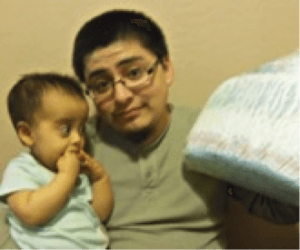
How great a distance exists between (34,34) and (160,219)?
0.66m

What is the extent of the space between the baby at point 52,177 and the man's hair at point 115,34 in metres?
0.08

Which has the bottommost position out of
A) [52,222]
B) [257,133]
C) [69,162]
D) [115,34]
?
[52,222]

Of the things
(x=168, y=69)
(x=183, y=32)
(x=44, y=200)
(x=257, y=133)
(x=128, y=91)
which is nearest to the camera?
(x=257, y=133)

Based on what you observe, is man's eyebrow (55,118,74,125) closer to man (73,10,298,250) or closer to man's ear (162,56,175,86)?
man (73,10,298,250)

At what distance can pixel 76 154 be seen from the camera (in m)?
0.80

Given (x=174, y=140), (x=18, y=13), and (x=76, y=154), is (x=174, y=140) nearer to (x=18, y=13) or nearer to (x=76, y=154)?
(x=76, y=154)

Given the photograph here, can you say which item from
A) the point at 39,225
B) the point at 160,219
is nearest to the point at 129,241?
the point at 160,219

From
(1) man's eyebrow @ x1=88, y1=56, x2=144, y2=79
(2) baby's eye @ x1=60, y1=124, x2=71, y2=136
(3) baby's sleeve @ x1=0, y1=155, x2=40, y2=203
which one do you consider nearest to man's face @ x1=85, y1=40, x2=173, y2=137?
(1) man's eyebrow @ x1=88, y1=56, x2=144, y2=79

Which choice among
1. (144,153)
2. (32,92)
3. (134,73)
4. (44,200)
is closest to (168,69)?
(134,73)

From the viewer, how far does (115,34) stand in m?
0.83

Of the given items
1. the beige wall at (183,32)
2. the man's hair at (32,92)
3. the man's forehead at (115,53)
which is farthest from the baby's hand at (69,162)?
the beige wall at (183,32)

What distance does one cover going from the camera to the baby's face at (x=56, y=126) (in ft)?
2.55

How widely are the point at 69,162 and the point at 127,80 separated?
0.23 metres

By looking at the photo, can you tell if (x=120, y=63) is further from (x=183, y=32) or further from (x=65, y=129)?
(x=183, y=32)
